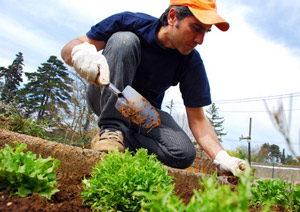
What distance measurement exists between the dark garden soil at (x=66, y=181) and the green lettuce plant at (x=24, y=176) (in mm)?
44

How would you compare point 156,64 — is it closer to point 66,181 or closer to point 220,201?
point 66,181

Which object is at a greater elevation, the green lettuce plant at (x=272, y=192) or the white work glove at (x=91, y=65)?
the white work glove at (x=91, y=65)

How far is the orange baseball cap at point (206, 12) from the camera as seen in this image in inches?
91.3

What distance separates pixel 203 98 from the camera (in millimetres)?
3047

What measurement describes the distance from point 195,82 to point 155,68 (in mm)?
533

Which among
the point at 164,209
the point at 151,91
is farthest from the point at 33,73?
the point at 164,209

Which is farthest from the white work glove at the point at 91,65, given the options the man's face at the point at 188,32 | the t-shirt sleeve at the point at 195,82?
the t-shirt sleeve at the point at 195,82

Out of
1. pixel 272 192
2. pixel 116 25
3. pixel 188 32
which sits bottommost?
pixel 272 192

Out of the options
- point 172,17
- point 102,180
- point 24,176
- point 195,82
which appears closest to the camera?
point 24,176

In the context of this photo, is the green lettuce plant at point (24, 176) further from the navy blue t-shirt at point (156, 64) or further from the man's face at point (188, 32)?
the navy blue t-shirt at point (156, 64)

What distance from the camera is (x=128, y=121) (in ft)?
8.74

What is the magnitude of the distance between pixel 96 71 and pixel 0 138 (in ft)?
3.34

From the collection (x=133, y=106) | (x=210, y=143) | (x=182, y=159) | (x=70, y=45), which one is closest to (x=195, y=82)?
(x=210, y=143)

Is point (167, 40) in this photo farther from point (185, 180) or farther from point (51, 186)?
Answer: point (51, 186)
